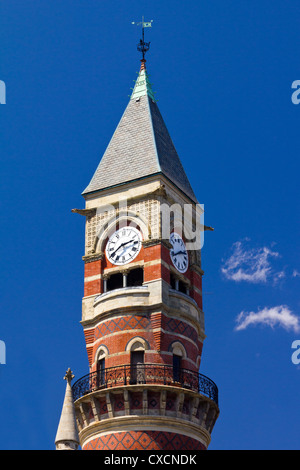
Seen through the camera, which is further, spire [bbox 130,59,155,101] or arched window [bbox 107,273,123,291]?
spire [bbox 130,59,155,101]

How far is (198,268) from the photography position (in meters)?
63.2

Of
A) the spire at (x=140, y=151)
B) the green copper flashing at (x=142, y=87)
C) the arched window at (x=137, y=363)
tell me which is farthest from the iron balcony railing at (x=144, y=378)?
the green copper flashing at (x=142, y=87)

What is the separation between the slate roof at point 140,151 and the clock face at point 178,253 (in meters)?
3.34

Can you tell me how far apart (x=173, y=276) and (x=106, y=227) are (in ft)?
16.2

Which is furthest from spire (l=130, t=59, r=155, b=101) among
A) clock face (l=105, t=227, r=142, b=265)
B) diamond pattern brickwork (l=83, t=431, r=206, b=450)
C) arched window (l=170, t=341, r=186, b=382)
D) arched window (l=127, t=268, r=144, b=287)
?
diamond pattern brickwork (l=83, t=431, r=206, b=450)

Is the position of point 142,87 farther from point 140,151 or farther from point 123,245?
point 123,245

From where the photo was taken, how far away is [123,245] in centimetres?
6131

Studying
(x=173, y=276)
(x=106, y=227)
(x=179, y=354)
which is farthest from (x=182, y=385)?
(x=106, y=227)

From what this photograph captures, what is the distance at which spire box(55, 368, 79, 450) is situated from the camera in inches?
2096

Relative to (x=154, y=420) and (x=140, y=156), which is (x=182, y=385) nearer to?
(x=154, y=420)

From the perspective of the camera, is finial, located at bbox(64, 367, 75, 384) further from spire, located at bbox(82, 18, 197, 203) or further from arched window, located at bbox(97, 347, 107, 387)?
spire, located at bbox(82, 18, 197, 203)

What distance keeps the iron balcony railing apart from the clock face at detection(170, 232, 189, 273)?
21.7 feet

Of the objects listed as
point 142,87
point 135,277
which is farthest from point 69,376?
point 142,87

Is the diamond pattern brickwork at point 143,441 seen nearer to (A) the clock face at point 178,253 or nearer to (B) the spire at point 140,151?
(A) the clock face at point 178,253
